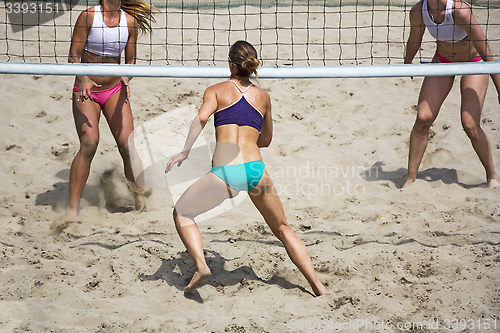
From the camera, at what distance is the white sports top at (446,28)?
12.3ft

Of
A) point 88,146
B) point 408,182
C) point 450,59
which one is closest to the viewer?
point 88,146

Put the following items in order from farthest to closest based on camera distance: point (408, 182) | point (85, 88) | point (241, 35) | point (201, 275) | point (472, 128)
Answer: point (241, 35)
point (408, 182)
point (472, 128)
point (85, 88)
point (201, 275)

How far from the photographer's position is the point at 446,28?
3803 millimetres

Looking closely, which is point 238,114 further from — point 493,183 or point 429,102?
point 493,183

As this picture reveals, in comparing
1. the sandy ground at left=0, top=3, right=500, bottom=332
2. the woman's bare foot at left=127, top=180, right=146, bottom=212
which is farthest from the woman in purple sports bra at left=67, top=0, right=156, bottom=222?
the sandy ground at left=0, top=3, right=500, bottom=332

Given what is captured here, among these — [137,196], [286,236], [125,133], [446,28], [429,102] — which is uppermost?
[446,28]

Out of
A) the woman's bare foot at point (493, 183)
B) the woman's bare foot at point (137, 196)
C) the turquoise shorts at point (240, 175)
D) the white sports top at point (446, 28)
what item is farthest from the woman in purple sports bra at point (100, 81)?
the woman's bare foot at point (493, 183)

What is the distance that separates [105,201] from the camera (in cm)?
411

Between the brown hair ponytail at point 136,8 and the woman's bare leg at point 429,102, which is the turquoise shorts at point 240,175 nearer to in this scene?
the brown hair ponytail at point 136,8

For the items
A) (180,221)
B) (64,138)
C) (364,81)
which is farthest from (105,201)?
(364,81)

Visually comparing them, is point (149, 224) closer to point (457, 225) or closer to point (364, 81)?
point (457, 225)

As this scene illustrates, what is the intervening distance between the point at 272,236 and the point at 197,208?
3.44 ft

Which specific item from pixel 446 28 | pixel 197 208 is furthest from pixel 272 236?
pixel 446 28

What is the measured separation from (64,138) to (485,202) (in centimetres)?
412
